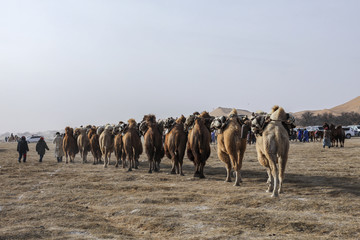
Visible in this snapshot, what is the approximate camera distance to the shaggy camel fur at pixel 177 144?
14.8 m

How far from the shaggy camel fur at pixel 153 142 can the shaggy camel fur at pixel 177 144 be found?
3.31 ft

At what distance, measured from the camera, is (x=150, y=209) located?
8.38 metres

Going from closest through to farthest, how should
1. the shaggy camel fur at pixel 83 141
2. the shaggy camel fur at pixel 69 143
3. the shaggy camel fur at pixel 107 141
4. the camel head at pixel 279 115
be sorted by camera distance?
the camel head at pixel 279 115 → the shaggy camel fur at pixel 107 141 → the shaggy camel fur at pixel 83 141 → the shaggy camel fur at pixel 69 143

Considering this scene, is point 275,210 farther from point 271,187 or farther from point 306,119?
point 306,119

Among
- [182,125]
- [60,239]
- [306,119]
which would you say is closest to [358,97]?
[306,119]

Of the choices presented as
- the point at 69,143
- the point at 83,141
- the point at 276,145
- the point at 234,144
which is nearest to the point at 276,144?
the point at 276,145

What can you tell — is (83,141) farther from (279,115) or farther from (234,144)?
(279,115)

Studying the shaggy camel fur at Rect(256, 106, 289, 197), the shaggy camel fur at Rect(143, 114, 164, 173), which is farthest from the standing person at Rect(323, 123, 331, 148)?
the shaggy camel fur at Rect(256, 106, 289, 197)

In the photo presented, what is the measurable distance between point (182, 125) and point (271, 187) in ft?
19.2

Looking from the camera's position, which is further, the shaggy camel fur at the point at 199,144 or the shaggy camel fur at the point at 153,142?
the shaggy camel fur at the point at 153,142

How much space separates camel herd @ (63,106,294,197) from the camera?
977cm

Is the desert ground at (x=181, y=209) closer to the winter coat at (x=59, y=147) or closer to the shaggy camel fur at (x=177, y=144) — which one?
the shaggy camel fur at (x=177, y=144)

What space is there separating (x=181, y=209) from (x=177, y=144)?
6.57m

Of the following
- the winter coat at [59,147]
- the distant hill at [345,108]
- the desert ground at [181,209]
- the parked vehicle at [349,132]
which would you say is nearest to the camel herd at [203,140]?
the desert ground at [181,209]
